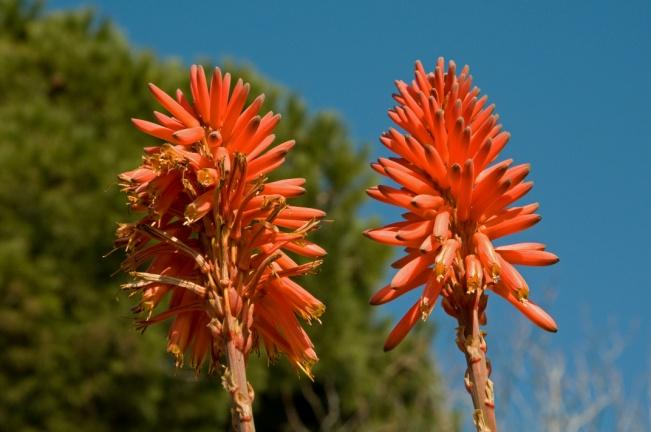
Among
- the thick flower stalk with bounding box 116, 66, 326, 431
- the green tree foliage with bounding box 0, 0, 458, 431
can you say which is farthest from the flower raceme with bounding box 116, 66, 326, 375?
the green tree foliage with bounding box 0, 0, 458, 431

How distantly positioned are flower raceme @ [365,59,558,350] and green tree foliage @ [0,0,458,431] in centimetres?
1273

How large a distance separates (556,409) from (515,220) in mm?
8891

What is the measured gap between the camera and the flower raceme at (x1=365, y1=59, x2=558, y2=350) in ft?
8.46

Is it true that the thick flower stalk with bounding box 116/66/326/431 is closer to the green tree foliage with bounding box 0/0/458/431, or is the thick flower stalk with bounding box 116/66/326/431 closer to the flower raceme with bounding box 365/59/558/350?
the flower raceme with bounding box 365/59/558/350

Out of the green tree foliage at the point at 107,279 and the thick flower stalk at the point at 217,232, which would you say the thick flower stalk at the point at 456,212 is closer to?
the thick flower stalk at the point at 217,232

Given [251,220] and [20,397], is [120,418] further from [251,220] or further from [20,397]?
[251,220]

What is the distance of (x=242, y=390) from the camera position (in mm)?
2320

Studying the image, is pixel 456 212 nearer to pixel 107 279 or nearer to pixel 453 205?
pixel 453 205

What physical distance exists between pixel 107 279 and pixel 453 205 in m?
17.6

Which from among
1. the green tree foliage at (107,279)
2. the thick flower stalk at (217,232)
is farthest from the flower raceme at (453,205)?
the green tree foliage at (107,279)

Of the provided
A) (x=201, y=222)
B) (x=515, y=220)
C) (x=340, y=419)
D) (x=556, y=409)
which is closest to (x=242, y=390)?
(x=201, y=222)

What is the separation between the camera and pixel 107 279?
771 inches

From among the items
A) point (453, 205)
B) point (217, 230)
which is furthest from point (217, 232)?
point (453, 205)

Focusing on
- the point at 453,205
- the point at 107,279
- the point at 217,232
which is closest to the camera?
the point at 217,232
